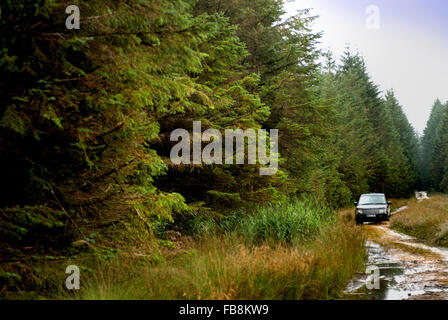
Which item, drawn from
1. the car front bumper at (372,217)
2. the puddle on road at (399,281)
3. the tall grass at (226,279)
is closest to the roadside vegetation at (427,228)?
the car front bumper at (372,217)

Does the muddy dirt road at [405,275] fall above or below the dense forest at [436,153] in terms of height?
below

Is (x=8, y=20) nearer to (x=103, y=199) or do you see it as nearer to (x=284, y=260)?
(x=103, y=199)

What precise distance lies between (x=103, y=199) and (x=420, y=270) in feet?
24.1

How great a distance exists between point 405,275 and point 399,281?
69 centimetres

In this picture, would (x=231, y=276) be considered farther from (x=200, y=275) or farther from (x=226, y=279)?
(x=200, y=275)

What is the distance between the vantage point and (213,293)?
5.20 metres

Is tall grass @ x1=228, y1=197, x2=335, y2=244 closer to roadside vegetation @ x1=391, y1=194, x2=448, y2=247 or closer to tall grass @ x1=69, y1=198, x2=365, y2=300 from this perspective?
tall grass @ x1=69, y1=198, x2=365, y2=300

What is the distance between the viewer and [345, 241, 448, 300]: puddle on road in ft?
23.1

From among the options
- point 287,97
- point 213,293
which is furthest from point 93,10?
point 287,97

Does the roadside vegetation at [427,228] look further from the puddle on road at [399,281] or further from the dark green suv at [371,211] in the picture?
the puddle on road at [399,281]

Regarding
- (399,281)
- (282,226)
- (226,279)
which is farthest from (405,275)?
(226,279)

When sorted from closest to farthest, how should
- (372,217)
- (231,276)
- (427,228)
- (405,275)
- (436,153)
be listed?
(231,276) < (405,275) < (427,228) < (372,217) < (436,153)

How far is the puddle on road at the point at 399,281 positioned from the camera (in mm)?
7034

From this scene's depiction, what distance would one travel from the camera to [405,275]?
8.79 m
